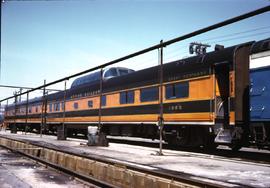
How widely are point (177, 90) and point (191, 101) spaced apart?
1162 mm

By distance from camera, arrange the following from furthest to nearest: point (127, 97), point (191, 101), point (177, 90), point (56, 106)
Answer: point (56, 106) → point (127, 97) → point (177, 90) → point (191, 101)

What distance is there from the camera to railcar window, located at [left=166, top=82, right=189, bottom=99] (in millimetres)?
15524

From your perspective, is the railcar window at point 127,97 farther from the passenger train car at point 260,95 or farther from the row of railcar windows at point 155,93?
the passenger train car at point 260,95

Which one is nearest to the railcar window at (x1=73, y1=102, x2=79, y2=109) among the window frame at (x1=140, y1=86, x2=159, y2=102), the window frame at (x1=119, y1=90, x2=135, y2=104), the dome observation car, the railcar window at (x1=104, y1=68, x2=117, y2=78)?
the dome observation car

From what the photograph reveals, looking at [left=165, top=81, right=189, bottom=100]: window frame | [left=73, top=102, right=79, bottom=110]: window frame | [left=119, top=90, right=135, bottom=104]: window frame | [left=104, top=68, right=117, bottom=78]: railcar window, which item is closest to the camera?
[left=165, top=81, right=189, bottom=100]: window frame

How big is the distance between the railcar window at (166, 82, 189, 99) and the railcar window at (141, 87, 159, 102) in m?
0.99

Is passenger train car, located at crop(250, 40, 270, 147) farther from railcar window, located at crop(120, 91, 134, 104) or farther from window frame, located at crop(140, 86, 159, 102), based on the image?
railcar window, located at crop(120, 91, 134, 104)

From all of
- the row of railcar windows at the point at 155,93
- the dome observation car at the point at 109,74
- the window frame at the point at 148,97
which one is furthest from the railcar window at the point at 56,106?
the window frame at the point at 148,97

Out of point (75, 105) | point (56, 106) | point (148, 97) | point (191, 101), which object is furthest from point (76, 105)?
point (191, 101)

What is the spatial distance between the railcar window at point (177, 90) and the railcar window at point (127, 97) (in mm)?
3349

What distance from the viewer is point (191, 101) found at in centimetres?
1514

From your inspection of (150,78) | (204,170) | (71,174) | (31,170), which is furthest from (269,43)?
(31,170)

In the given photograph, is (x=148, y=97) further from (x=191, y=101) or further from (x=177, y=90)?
(x=191, y=101)

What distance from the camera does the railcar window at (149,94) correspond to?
1755 centimetres
